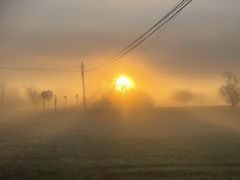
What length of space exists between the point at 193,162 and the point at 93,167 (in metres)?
5.82

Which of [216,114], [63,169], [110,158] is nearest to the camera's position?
[63,169]

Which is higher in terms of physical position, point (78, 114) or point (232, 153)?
point (78, 114)

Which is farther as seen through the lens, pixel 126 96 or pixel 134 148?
pixel 126 96

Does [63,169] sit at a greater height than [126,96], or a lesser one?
Answer: lesser

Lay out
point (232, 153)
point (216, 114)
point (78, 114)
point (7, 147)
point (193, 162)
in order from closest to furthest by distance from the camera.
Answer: point (193, 162), point (232, 153), point (7, 147), point (78, 114), point (216, 114)

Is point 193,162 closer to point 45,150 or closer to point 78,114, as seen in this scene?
point 45,150

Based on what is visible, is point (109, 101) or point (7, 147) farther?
point (109, 101)

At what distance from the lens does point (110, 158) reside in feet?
82.4

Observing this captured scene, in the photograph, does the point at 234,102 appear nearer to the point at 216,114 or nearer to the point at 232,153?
the point at 216,114

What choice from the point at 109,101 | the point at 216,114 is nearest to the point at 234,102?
the point at 216,114

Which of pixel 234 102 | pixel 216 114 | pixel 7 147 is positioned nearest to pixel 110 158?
pixel 7 147

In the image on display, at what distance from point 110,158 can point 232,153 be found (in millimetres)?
8580

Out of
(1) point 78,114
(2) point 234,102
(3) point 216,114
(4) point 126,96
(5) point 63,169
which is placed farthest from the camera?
(2) point 234,102

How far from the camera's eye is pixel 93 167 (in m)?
21.9
